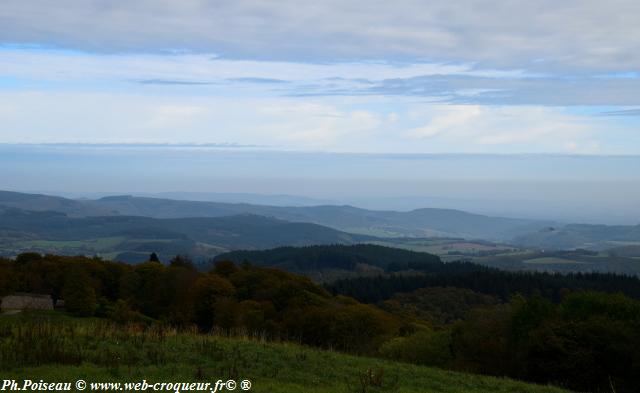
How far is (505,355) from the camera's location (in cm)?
3619

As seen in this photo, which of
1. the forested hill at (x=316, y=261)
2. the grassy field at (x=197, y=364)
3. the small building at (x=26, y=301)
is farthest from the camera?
the forested hill at (x=316, y=261)

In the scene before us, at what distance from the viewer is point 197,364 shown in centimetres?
1656

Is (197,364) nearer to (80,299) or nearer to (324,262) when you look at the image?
(80,299)

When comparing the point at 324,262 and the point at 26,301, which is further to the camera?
the point at 324,262

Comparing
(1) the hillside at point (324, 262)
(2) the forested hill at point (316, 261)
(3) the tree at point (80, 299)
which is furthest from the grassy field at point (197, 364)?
(2) the forested hill at point (316, 261)

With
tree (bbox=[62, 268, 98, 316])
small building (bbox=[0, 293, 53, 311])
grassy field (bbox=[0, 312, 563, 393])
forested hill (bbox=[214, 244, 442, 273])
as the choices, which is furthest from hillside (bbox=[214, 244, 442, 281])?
grassy field (bbox=[0, 312, 563, 393])

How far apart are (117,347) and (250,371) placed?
171 inches

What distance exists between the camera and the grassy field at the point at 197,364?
1456 cm

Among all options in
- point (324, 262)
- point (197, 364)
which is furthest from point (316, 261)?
point (197, 364)

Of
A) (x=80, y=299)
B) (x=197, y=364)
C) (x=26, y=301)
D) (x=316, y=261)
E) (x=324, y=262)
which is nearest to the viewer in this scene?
(x=197, y=364)

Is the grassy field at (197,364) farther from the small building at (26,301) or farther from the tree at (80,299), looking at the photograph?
the small building at (26,301)

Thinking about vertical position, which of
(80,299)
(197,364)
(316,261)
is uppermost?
(197,364)

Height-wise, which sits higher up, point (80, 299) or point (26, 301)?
point (80, 299)

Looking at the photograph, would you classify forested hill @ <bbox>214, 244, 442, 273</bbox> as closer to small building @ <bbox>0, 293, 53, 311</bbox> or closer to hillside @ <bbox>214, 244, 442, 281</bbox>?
hillside @ <bbox>214, 244, 442, 281</bbox>
